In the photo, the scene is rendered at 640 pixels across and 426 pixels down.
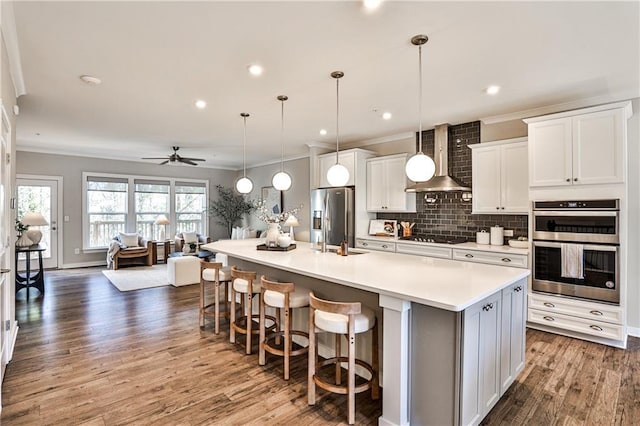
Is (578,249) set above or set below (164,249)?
above

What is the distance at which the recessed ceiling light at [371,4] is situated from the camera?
1.95m

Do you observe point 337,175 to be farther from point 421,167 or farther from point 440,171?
point 440,171

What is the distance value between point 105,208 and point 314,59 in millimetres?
7209

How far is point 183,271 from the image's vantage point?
566 cm

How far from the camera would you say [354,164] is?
5.58 m

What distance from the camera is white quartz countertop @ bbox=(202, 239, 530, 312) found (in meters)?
1.82

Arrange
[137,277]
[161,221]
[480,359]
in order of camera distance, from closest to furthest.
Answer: [480,359]
[137,277]
[161,221]

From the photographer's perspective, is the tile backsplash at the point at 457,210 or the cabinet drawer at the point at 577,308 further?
the tile backsplash at the point at 457,210

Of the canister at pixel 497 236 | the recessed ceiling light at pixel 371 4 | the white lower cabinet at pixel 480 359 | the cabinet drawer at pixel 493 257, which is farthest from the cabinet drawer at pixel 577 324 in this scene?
the recessed ceiling light at pixel 371 4

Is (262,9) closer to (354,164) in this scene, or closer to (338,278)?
(338,278)

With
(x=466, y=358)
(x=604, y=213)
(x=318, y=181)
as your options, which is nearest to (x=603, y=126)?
(x=604, y=213)

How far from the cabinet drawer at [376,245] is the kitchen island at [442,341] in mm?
2576

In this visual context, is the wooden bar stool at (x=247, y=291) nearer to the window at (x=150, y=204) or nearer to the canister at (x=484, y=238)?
the canister at (x=484, y=238)

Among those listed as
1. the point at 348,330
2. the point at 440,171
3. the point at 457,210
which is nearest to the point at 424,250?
the point at 457,210
